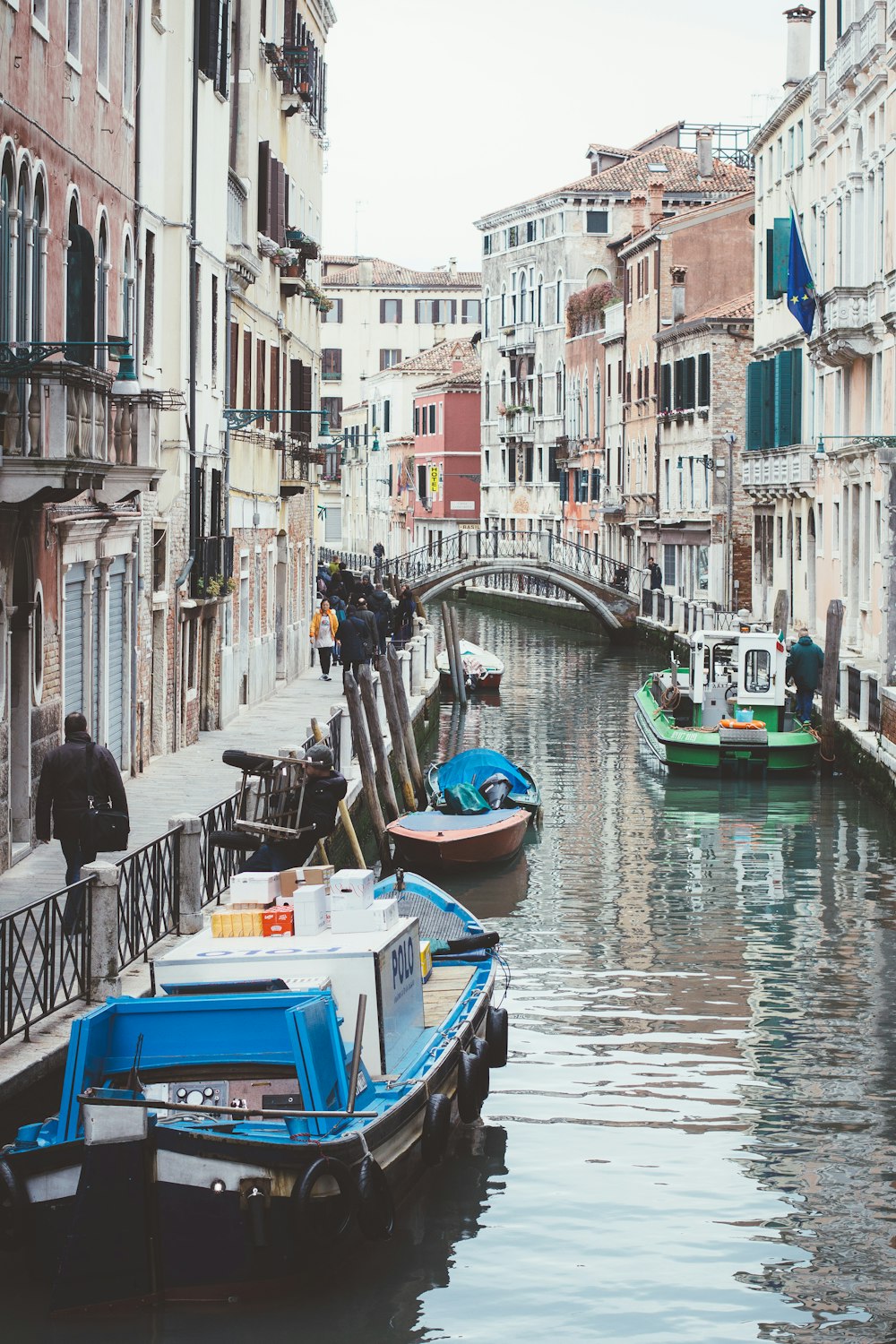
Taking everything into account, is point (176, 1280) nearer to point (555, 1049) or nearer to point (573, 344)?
point (555, 1049)

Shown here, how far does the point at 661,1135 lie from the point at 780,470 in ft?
99.8

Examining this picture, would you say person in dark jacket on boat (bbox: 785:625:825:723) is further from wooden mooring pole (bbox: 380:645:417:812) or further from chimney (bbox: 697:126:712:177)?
chimney (bbox: 697:126:712:177)

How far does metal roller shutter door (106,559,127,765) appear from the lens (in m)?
19.2

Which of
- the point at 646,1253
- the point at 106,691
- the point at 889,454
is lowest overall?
the point at 646,1253

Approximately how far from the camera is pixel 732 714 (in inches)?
1111

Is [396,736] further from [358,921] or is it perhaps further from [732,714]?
[358,921]

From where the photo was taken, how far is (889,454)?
27.3 m

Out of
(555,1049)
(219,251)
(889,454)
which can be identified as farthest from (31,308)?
(889,454)

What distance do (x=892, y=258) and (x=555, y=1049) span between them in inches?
753

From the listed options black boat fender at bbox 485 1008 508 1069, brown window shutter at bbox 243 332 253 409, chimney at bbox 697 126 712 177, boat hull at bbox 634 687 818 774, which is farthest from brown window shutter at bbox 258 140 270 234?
chimney at bbox 697 126 712 177

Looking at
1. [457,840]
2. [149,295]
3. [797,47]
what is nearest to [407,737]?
[457,840]

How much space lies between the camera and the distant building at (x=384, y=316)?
10019cm

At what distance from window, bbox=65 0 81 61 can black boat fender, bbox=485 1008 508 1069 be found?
8.05 m

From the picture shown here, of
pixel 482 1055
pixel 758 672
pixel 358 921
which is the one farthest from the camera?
pixel 758 672
